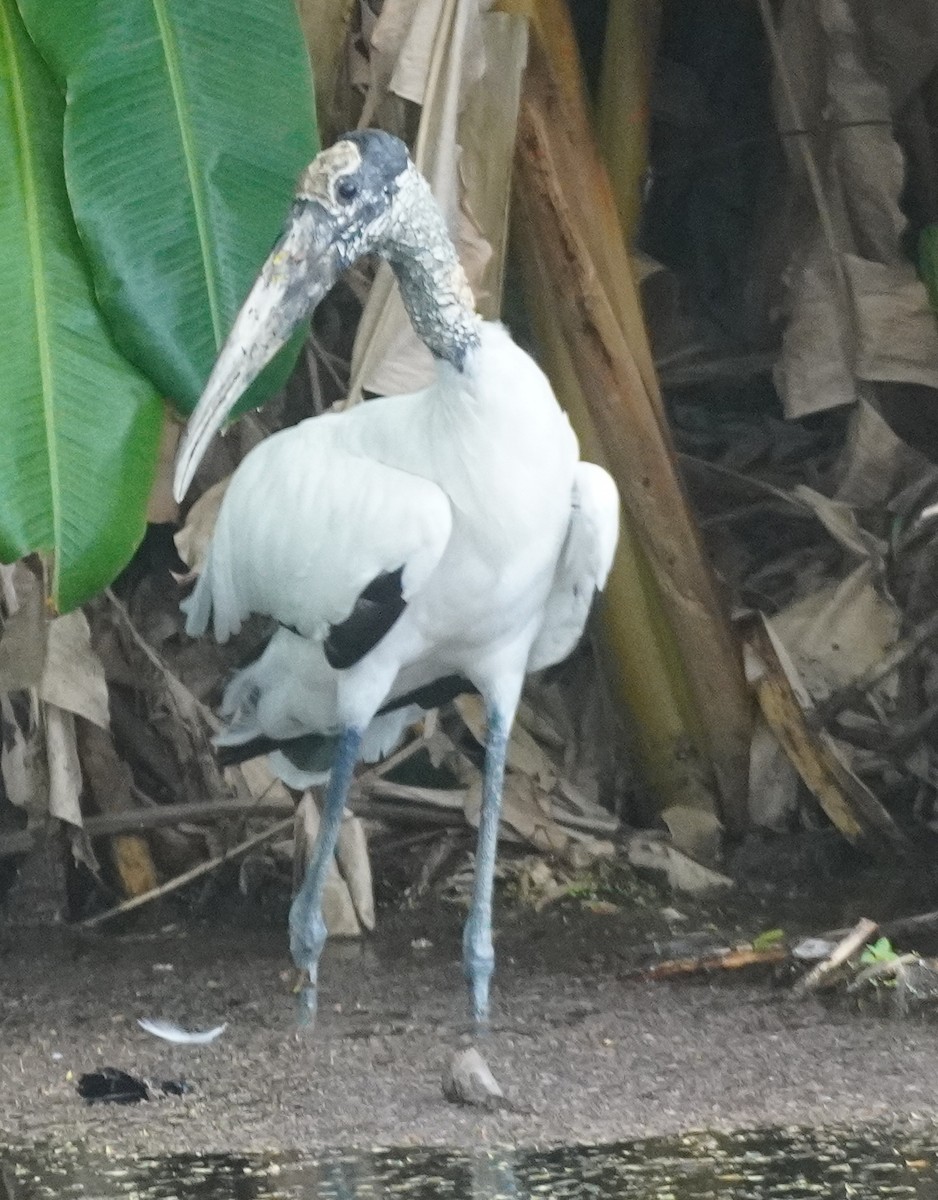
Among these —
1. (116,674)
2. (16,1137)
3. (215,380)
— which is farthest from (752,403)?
(16,1137)

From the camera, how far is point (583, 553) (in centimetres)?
446

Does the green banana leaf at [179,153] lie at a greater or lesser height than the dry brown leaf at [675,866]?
greater

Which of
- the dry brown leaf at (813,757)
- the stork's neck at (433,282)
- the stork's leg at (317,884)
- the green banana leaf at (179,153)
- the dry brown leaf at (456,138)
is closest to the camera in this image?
the stork's neck at (433,282)

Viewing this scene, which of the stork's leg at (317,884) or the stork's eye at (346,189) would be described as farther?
the stork's leg at (317,884)

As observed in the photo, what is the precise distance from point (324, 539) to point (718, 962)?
128 centimetres

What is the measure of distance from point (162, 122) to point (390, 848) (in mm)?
2060

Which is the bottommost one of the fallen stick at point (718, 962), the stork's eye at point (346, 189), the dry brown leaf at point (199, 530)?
the fallen stick at point (718, 962)

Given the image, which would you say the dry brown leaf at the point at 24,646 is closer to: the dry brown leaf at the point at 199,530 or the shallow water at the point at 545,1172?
the dry brown leaf at the point at 199,530

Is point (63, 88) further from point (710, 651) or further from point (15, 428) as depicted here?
point (710, 651)

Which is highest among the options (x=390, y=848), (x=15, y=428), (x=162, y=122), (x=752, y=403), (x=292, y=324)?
(x=162, y=122)

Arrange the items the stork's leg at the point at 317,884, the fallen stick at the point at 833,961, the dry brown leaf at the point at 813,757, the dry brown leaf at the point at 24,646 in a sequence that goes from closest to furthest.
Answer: the fallen stick at the point at 833,961 < the stork's leg at the point at 317,884 < the dry brown leaf at the point at 24,646 < the dry brown leaf at the point at 813,757

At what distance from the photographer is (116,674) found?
575 centimetres

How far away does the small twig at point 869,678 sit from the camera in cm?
546

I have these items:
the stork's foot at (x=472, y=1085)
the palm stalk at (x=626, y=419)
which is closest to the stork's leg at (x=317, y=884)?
the stork's foot at (x=472, y=1085)
